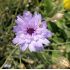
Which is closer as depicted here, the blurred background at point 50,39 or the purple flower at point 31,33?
the purple flower at point 31,33

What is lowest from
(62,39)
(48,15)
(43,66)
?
(43,66)

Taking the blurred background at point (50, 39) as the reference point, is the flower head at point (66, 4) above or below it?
above

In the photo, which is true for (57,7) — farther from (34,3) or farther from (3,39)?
(3,39)

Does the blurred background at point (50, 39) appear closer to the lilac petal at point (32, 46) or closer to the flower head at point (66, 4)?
the flower head at point (66, 4)

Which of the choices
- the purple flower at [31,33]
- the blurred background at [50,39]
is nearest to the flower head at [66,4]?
the blurred background at [50,39]

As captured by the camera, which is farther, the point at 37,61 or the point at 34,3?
the point at 34,3

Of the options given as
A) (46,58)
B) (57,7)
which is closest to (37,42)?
(46,58)

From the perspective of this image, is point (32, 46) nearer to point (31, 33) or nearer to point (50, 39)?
point (31, 33)
